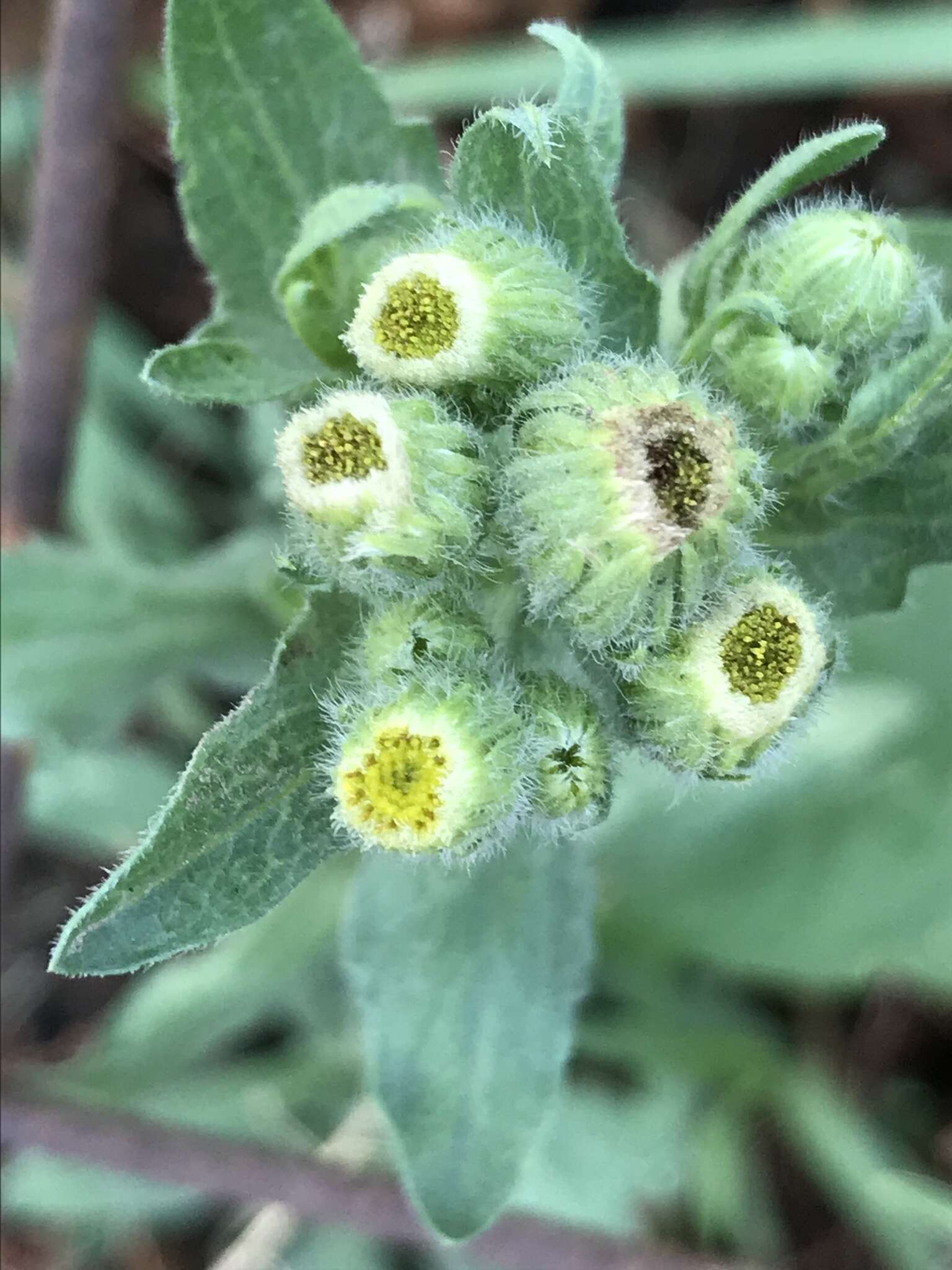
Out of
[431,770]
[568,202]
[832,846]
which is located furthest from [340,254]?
[832,846]

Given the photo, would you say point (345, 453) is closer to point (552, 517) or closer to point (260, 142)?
point (552, 517)

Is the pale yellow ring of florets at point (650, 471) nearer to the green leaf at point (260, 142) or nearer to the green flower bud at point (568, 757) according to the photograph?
the green flower bud at point (568, 757)

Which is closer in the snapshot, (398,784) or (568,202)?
(398,784)

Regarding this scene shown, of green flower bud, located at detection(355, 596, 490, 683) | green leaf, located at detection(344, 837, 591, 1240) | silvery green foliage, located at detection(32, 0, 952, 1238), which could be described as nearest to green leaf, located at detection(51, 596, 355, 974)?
silvery green foliage, located at detection(32, 0, 952, 1238)

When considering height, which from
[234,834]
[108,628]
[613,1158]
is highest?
[234,834]

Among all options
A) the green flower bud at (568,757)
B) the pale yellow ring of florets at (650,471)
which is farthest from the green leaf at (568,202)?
the green flower bud at (568,757)

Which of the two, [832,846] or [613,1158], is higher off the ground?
[832,846]

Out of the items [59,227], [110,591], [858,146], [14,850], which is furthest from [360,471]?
[14,850]
